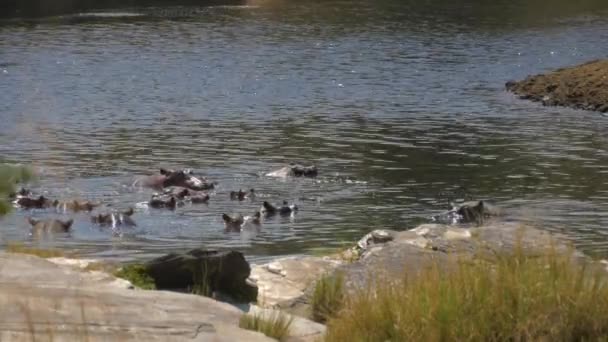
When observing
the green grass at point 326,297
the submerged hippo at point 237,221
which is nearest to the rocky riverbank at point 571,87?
the submerged hippo at point 237,221

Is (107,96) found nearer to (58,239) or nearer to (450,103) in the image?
(450,103)

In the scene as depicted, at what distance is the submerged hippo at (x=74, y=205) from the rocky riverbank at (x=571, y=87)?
17.1 m

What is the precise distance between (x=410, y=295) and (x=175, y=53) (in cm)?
4134

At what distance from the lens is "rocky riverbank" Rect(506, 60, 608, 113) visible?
35.2 m

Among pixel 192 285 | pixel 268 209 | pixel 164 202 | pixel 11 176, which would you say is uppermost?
pixel 11 176

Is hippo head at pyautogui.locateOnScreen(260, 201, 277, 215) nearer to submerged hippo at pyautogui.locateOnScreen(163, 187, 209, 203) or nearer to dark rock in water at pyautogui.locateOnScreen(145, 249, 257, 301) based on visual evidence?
submerged hippo at pyautogui.locateOnScreen(163, 187, 209, 203)

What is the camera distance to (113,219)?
63.4 ft

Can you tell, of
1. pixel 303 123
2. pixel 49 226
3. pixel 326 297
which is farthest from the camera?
pixel 303 123

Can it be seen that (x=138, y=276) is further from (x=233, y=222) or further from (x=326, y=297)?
(x=233, y=222)

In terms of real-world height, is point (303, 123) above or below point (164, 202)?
below

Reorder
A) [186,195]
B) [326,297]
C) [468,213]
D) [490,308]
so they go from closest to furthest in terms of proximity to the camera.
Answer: [490,308], [326,297], [468,213], [186,195]

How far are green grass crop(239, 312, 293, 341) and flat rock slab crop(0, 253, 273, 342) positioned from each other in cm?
7

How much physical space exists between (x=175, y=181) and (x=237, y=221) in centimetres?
311

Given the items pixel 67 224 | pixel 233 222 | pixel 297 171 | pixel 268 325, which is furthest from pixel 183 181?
pixel 268 325
